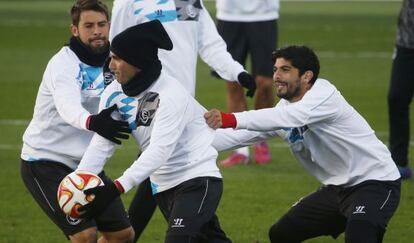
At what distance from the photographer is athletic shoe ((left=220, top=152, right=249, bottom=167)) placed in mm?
13789

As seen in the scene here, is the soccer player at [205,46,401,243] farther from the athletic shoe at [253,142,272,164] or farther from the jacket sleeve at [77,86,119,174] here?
the athletic shoe at [253,142,272,164]

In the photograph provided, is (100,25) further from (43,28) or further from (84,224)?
(43,28)

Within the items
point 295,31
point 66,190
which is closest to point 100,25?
point 66,190

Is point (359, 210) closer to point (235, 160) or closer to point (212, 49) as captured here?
point (212, 49)

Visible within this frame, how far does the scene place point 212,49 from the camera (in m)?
10.3

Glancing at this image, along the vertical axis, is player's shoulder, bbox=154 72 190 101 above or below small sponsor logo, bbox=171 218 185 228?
above

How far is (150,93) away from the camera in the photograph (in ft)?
26.3

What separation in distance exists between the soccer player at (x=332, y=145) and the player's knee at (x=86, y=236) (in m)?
1.06

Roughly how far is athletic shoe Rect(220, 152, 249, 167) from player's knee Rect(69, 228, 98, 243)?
5.19 metres

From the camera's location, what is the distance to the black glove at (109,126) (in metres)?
8.08

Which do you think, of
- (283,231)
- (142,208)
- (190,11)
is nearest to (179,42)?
(190,11)

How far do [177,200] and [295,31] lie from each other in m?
20.9

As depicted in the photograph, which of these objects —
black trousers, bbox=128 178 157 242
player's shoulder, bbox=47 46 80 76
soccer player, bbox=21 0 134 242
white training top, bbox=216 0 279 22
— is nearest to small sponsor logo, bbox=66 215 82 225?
soccer player, bbox=21 0 134 242

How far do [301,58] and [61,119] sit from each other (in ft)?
5.79
